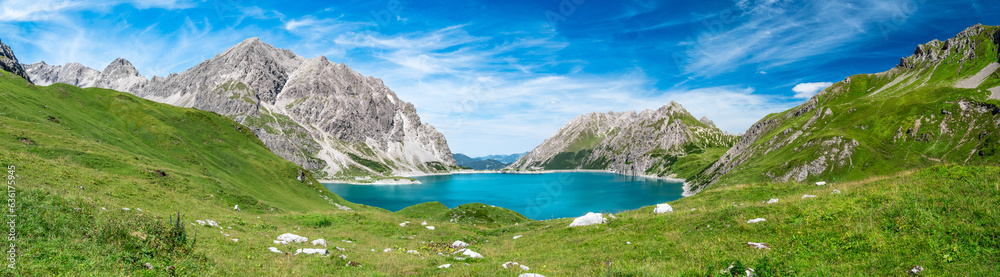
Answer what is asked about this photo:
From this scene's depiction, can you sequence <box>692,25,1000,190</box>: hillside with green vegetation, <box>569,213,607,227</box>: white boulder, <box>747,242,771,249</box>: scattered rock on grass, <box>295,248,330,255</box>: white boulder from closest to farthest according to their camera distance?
<box>747,242,771,249</box>: scattered rock on grass → <box>295,248,330,255</box>: white boulder → <box>569,213,607,227</box>: white boulder → <box>692,25,1000,190</box>: hillside with green vegetation

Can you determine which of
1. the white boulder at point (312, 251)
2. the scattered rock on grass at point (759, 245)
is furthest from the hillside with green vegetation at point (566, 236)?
the white boulder at point (312, 251)

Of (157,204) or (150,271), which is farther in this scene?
(157,204)

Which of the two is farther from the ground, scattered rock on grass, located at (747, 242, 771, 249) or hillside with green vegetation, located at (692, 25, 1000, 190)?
hillside with green vegetation, located at (692, 25, 1000, 190)

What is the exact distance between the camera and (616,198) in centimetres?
19638

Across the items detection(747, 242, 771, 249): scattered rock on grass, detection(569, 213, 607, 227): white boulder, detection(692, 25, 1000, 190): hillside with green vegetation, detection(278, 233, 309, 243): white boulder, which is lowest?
detection(278, 233, 309, 243): white boulder

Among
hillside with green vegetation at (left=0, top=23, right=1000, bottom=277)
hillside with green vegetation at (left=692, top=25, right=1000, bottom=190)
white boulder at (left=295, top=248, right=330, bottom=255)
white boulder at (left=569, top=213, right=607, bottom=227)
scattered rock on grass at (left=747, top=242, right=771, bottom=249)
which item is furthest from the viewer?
hillside with green vegetation at (left=692, top=25, right=1000, bottom=190)

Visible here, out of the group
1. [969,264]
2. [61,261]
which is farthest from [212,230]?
[969,264]

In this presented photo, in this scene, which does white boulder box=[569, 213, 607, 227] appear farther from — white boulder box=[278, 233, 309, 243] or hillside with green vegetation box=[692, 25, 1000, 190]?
hillside with green vegetation box=[692, 25, 1000, 190]

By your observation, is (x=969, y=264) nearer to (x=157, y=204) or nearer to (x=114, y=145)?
(x=157, y=204)

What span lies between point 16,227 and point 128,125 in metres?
82.7

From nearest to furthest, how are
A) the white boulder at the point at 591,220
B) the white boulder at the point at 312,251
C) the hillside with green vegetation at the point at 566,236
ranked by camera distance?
the hillside with green vegetation at the point at 566,236
the white boulder at the point at 312,251
the white boulder at the point at 591,220

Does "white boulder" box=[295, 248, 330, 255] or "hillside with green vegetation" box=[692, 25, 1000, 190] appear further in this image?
"hillside with green vegetation" box=[692, 25, 1000, 190]

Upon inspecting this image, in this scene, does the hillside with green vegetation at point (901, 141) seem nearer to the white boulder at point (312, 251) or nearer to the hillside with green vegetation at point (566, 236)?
the hillside with green vegetation at point (566, 236)

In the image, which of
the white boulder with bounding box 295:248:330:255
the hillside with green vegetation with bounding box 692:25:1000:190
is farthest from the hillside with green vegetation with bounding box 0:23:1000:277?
the hillside with green vegetation with bounding box 692:25:1000:190
